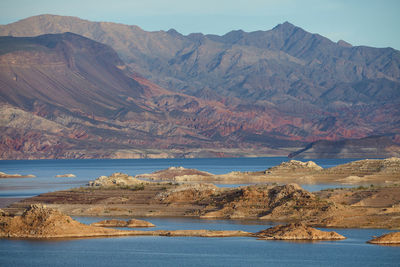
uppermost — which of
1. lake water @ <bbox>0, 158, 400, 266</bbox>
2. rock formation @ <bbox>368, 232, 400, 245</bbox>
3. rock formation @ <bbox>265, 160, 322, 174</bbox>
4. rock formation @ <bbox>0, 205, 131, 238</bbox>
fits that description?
rock formation @ <bbox>265, 160, 322, 174</bbox>

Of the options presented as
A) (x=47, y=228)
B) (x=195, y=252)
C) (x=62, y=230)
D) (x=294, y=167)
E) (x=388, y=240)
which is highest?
(x=294, y=167)

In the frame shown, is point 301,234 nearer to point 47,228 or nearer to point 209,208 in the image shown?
point 47,228

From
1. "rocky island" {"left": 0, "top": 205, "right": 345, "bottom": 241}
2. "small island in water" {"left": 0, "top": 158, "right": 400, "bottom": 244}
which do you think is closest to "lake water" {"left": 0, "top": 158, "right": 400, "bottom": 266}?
"rocky island" {"left": 0, "top": 205, "right": 345, "bottom": 241}

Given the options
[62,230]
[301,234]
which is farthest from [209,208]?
[62,230]

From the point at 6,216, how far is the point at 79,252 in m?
13.2

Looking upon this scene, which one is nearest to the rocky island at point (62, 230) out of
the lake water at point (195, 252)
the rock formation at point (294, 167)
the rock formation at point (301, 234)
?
the rock formation at point (301, 234)

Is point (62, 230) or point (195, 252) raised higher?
point (62, 230)

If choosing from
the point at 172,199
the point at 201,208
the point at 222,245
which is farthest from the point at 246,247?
the point at 172,199

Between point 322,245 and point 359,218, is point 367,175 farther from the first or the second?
point 322,245

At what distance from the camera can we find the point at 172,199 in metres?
98.1

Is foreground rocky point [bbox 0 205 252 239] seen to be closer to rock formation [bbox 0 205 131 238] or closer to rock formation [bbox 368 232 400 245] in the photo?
rock formation [bbox 0 205 131 238]

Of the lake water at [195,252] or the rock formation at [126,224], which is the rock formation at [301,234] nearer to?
the lake water at [195,252]

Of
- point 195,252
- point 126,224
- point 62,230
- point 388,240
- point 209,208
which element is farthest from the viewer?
point 209,208

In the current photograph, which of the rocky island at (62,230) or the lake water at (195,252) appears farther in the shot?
the rocky island at (62,230)
